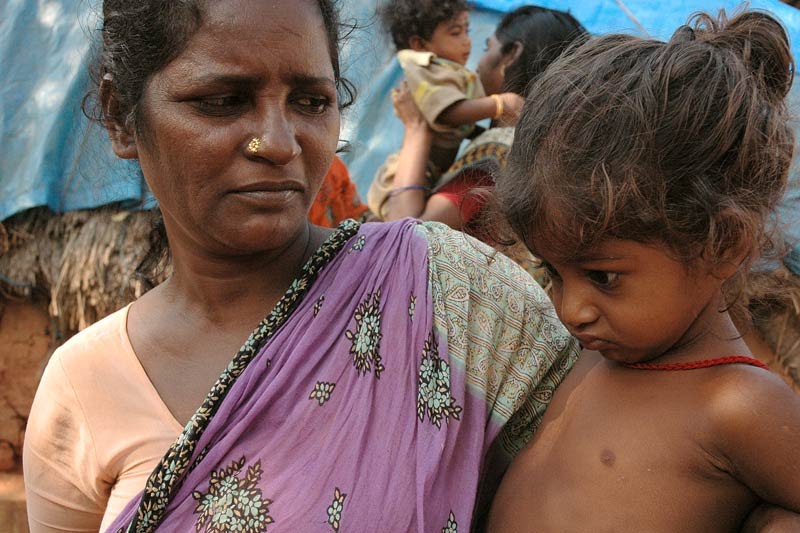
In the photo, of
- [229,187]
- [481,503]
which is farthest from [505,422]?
[229,187]

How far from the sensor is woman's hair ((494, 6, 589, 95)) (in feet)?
12.1

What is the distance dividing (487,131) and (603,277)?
217 centimetres

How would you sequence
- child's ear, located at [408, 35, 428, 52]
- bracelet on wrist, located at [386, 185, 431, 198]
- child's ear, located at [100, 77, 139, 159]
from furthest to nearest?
child's ear, located at [408, 35, 428, 52], bracelet on wrist, located at [386, 185, 431, 198], child's ear, located at [100, 77, 139, 159]

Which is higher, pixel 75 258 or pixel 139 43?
pixel 139 43

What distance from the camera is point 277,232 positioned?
5.28 ft

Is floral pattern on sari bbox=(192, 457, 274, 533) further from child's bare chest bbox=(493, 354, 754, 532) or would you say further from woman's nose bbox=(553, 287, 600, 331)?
woman's nose bbox=(553, 287, 600, 331)

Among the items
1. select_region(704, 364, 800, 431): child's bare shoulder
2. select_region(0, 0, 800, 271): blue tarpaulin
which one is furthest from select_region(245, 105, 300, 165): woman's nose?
select_region(0, 0, 800, 271): blue tarpaulin

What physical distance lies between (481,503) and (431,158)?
2677 millimetres

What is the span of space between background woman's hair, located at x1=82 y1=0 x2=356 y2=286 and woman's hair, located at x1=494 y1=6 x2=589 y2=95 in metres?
2.00

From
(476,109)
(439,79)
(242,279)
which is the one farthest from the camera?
(439,79)

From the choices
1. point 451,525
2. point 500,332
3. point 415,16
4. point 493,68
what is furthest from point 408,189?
point 451,525

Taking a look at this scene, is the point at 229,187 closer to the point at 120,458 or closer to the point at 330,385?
the point at 330,385

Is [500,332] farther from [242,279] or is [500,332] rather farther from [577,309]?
[242,279]

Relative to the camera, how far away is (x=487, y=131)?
3.57 m
